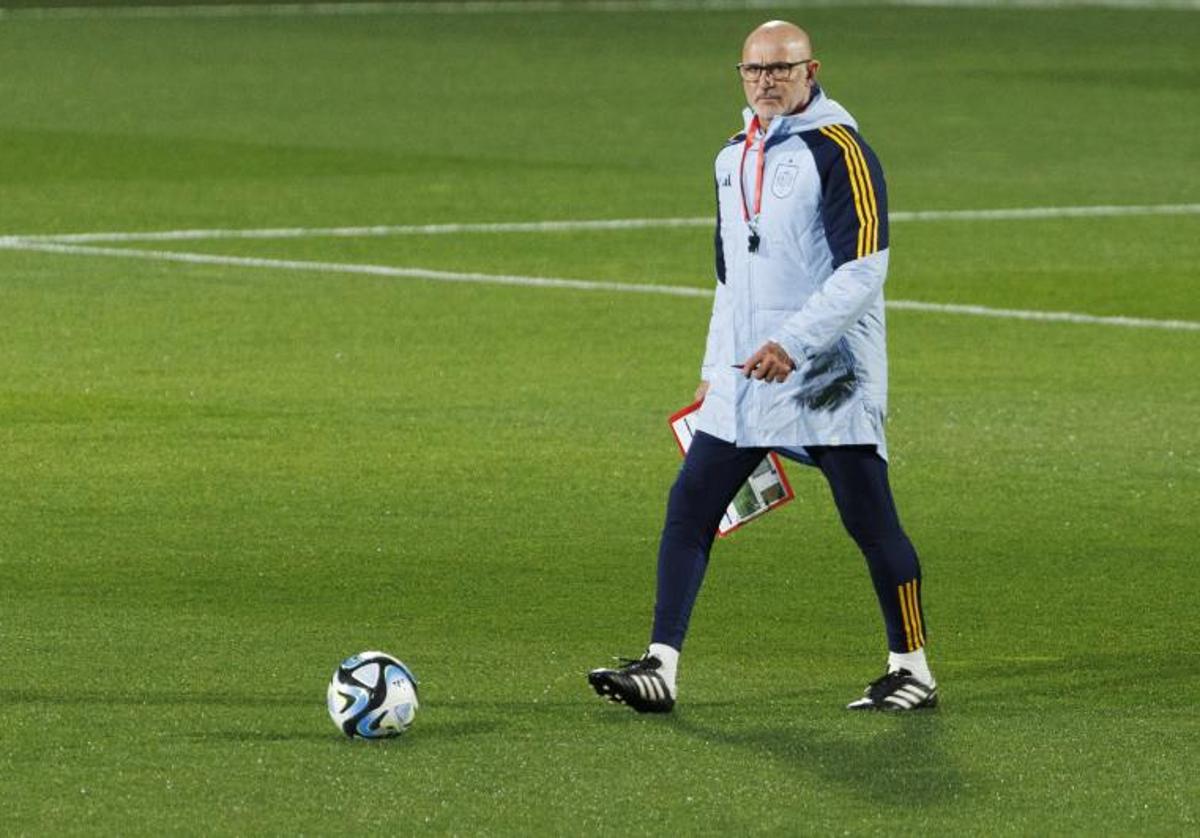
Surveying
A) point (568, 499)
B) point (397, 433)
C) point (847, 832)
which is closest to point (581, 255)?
point (397, 433)

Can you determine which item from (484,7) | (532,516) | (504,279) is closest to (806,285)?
(532,516)

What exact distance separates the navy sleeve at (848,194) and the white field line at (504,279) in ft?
32.5

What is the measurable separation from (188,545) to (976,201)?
48.7 feet

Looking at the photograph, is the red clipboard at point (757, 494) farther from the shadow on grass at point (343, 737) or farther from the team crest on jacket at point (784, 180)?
the shadow on grass at point (343, 737)

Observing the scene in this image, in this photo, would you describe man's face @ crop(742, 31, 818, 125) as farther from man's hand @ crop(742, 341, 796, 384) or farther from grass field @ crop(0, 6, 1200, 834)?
grass field @ crop(0, 6, 1200, 834)

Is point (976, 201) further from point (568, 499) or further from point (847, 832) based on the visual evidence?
point (847, 832)

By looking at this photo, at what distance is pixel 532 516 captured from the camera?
12.7 m

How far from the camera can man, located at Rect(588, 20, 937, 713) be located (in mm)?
9125

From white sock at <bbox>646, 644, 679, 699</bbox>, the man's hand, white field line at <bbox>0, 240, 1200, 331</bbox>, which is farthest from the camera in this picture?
white field line at <bbox>0, 240, 1200, 331</bbox>

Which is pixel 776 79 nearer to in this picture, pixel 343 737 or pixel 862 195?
pixel 862 195

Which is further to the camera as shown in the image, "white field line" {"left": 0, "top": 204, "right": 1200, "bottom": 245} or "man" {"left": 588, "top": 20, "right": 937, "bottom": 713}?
"white field line" {"left": 0, "top": 204, "right": 1200, "bottom": 245}

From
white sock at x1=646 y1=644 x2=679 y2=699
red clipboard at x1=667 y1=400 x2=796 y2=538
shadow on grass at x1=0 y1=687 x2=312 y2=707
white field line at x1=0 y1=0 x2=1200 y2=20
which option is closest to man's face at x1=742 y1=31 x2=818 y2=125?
red clipboard at x1=667 y1=400 x2=796 y2=538

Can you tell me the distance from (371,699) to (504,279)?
39.1ft

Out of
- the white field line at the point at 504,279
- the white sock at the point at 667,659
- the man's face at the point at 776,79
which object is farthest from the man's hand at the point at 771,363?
the white field line at the point at 504,279
